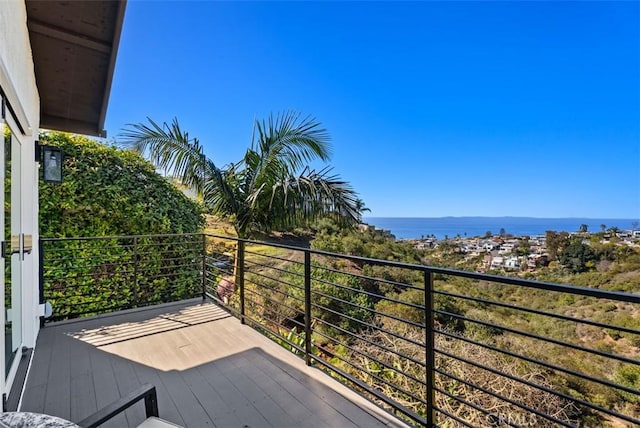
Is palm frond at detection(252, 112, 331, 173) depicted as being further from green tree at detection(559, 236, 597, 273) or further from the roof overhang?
green tree at detection(559, 236, 597, 273)

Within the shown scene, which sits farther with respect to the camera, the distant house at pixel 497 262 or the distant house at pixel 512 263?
the distant house at pixel 497 262

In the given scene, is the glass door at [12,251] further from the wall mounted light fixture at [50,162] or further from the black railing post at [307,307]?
the black railing post at [307,307]

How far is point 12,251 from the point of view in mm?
2395

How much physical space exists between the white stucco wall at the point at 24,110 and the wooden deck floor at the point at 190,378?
0.51 meters

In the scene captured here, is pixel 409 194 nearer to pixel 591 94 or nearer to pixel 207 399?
pixel 591 94

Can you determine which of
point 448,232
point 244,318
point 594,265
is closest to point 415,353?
point 244,318

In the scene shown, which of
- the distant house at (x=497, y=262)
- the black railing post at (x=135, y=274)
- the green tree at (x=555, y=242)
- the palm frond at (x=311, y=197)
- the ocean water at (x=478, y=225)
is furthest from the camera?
the ocean water at (x=478, y=225)

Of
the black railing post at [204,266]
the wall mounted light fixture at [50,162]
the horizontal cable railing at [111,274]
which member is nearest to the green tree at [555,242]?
the black railing post at [204,266]

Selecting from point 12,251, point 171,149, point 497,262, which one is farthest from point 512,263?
point 12,251

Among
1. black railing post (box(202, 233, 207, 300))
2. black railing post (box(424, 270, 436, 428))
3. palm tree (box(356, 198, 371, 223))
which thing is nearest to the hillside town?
palm tree (box(356, 198, 371, 223))

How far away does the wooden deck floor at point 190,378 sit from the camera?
6.77 ft

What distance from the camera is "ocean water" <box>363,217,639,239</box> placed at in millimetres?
12555

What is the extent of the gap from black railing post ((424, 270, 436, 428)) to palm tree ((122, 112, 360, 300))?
123 inches

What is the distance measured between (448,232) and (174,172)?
13015mm
